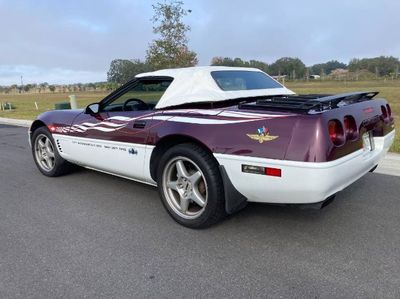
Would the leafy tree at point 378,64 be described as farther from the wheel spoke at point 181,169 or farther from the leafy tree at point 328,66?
the wheel spoke at point 181,169

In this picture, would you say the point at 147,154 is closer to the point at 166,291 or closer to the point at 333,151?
the point at 166,291

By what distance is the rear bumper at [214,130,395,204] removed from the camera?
286cm

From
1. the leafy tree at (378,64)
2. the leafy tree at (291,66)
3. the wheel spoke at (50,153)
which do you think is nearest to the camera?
the wheel spoke at (50,153)

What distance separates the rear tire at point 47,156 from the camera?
17.7 ft

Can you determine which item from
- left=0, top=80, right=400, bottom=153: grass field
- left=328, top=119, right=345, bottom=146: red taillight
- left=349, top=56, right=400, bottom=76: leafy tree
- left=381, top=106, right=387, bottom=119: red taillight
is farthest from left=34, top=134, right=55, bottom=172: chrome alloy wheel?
left=349, top=56, right=400, bottom=76: leafy tree

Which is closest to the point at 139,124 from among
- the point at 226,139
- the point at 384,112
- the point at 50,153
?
the point at 226,139

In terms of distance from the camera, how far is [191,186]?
360 cm

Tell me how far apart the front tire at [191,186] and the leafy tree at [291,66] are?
73.3 m

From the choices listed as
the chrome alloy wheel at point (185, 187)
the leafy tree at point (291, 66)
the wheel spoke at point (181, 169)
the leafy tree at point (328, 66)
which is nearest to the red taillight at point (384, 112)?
the chrome alloy wheel at point (185, 187)

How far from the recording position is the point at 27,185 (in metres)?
5.27

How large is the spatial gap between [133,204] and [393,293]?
2758 mm

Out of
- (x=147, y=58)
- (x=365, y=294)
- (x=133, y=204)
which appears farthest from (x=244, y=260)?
(x=147, y=58)

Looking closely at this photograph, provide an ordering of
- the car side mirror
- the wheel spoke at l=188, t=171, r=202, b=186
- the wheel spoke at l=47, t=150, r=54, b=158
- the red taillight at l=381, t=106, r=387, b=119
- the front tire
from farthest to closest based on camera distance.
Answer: the wheel spoke at l=47, t=150, r=54, b=158
the car side mirror
the red taillight at l=381, t=106, r=387, b=119
the wheel spoke at l=188, t=171, r=202, b=186
the front tire

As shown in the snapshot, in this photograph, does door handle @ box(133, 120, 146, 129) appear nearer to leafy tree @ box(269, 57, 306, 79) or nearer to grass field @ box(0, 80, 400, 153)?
grass field @ box(0, 80, 400, 153)
